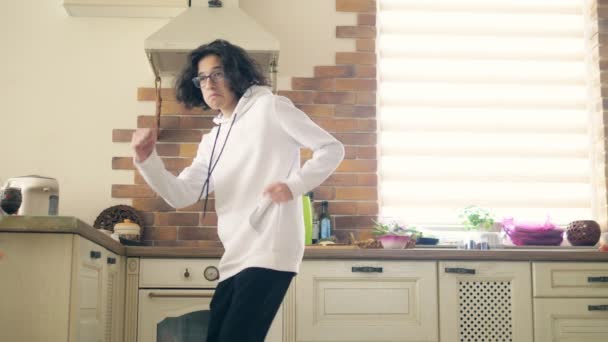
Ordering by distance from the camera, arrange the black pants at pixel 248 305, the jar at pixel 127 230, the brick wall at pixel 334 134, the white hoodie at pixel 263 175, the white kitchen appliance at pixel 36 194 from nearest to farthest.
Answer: the black pants at pixel 248 305 < the white hoodie at pixel 263 175 < the white kitchen appliance at pixel 36 194 < the jar at pixel 127 230 < the brick wall at pixel 334 134

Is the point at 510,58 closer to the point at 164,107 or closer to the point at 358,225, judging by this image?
the point at 358,225

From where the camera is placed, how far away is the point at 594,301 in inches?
138

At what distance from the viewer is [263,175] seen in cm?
218

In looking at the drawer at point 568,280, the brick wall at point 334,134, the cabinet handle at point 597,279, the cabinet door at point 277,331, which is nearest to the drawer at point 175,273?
the cabinet door at point 277,331

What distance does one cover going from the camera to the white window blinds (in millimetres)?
4227

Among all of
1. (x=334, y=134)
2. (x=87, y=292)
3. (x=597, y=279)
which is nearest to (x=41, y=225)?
(x=87, y=292)

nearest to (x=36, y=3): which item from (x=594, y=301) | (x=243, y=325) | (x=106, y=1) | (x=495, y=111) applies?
(x=106, y=1)

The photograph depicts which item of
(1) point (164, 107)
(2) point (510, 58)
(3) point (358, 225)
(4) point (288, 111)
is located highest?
(2) point (510, 58)

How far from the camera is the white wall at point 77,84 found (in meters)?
4.01

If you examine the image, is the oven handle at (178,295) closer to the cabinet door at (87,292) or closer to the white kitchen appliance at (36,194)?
the cabinet door at (87,292)

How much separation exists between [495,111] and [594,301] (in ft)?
4.02

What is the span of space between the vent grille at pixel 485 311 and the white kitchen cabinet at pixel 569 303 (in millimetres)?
126

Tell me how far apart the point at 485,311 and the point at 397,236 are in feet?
1.65

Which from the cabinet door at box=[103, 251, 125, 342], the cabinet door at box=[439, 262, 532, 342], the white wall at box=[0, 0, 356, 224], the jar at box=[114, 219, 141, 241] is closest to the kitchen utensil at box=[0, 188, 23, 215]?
the cabinet door at box=[103, 251, 125, 342]
